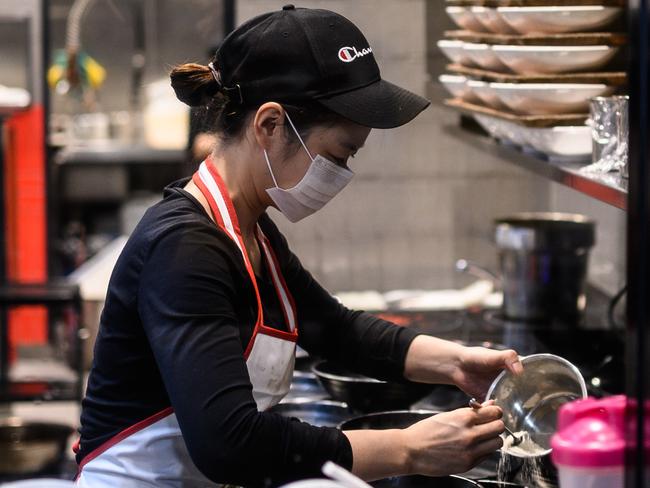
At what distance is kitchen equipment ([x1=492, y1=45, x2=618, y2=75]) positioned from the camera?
203 cm

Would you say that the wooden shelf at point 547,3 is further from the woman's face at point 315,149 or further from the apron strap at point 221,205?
the apron strap at point 221,205

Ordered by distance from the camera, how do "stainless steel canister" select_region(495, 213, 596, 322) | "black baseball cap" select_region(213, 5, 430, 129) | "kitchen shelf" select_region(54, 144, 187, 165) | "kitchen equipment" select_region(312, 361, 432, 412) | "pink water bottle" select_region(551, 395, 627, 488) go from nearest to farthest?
1. "pink water bottle" select_region(551, 395, 627, 488)
2. "black baseball cap" select_region(213, 5, 430, 129)
3. "kitchen equipment" select_region(312, 361, 432, 412)
4. "stainless steel canister" select_region(495, 213, 596, 322)
5. "kitchen shelf" select_region(54, 144, 187, 165)

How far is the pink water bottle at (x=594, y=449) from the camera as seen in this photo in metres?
1.11

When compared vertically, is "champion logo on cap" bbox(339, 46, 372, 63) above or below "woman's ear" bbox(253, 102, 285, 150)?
above

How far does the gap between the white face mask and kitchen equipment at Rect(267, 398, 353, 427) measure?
609mm

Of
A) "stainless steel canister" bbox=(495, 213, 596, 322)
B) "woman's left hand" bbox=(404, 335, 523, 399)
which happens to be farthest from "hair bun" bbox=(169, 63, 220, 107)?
"stainless steel canister" bbox=(495, 213, 596, 322)

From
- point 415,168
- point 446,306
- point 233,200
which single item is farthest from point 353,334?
point 415,168

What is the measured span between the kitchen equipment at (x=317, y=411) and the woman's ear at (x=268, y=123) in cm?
72

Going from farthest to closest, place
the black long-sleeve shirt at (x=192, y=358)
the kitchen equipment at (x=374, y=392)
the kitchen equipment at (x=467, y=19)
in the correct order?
the kitchen equipment at (x=467, y=19), the kitchen equipment at (x=374, y=392), the black long-sleeve shirt at (x=192, y=358)

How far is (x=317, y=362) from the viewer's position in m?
2.45

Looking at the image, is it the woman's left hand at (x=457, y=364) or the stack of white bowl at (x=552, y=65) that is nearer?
the woman's left hand at (x=457, y=364)

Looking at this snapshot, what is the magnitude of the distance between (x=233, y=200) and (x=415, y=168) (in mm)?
1941

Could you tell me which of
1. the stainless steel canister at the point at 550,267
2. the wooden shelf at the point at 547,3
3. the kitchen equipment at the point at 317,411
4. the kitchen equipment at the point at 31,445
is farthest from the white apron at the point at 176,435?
the kitchen equipment at the point at 31,445

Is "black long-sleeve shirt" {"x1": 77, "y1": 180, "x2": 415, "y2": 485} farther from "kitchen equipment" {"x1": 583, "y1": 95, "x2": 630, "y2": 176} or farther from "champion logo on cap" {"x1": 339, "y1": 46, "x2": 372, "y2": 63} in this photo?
"kitchen equipment" {"x1": 583, "y1": 95, "x2": 630, "y2": 176}
